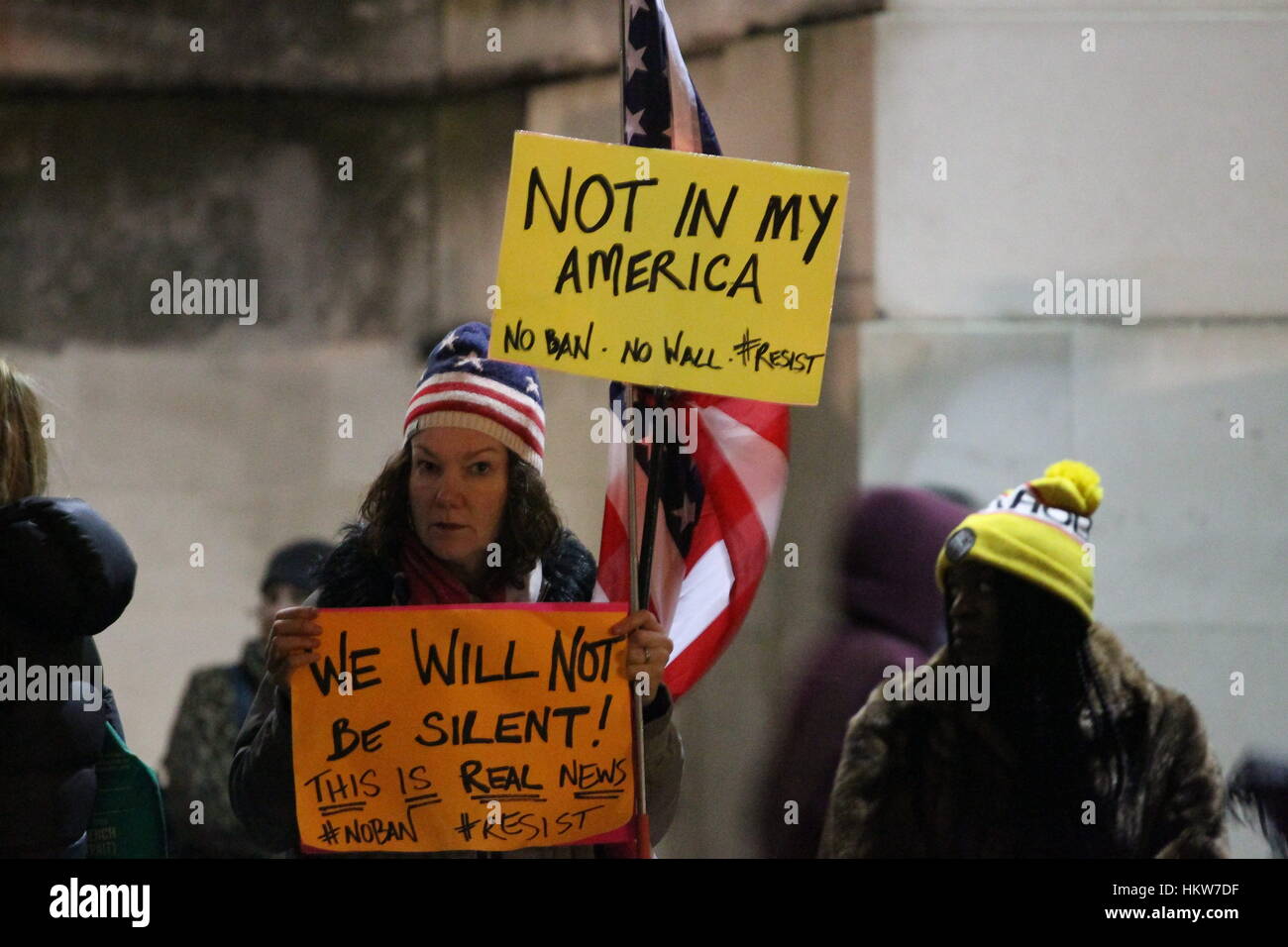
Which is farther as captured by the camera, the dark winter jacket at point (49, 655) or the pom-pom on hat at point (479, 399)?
the pom-pom on hat at point (479, 399)

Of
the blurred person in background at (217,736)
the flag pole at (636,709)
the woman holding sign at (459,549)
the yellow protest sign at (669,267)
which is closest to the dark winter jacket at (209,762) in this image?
the blurred person in background at (217,736)

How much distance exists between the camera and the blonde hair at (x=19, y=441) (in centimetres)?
288

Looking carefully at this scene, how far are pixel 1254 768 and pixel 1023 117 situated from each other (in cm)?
213

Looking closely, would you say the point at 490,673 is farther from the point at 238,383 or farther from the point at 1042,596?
the point at 238,383

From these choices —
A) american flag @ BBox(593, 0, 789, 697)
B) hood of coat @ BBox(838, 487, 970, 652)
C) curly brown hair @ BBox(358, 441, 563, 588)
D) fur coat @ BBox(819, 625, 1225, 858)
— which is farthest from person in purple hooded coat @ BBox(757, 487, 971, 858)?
curly brown hair @ BBox(358, 441, 563, 588)

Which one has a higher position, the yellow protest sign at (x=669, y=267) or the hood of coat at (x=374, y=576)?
the yellow protest sign at (x=669, y=267)

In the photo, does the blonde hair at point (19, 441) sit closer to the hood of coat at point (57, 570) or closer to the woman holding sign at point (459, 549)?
the hood of coat at point (57, 570)

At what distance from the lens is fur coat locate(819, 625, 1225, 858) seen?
3.90m

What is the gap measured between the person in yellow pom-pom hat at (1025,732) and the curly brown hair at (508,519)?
146 cm

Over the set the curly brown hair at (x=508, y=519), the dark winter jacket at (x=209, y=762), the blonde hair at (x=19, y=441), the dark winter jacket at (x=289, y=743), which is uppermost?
the blonde hair at (x=19, y=441)

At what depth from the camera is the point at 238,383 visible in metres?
5.35
